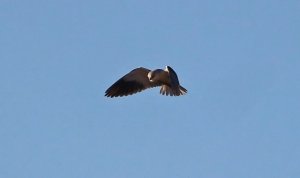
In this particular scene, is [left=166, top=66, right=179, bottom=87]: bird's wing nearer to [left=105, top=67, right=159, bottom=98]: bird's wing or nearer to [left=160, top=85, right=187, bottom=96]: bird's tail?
[left=160, top=85, right=187, bottom=96]: bird's tail

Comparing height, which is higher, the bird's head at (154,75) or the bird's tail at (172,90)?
the bird's head at (154,75)

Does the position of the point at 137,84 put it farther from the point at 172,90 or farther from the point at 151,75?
the point at 172,90

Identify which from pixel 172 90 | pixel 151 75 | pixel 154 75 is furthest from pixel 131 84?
pixel 172 90

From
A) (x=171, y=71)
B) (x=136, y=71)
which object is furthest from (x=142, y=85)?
(x=171, y=71)

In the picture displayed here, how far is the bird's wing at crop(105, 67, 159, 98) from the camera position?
1678 centimetres

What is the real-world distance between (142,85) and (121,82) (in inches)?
22.7

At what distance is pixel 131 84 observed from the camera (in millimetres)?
16906

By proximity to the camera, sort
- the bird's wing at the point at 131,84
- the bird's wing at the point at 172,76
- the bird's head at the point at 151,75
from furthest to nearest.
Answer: the bird's wing at the point at 131,84 < the bird's head at the point at 151,75 < the bird's wing at the point at 172,76

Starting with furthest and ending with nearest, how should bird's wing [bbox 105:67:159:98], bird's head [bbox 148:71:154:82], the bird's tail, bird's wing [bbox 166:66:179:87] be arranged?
bird's wing [bbox 105:67:159:98] < bird's head [bbox 148:71:154:82] < the bird's tail < bird's wing [bbox 166:66:179:87]

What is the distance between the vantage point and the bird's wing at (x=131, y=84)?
55.1 feet

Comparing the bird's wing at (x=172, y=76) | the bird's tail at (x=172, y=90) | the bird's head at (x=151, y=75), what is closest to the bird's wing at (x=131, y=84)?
the bird's head at (x=151, y=75)

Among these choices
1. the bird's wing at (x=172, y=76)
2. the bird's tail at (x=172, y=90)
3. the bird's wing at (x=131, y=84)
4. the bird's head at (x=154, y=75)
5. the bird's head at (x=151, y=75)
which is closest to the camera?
the bird's wing at (x=172, y=76)

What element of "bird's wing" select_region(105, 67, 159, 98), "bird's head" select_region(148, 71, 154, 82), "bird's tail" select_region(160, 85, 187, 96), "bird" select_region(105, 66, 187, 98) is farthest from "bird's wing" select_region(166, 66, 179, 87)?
"bird's wing" select_region(105, 67, 159, 98)

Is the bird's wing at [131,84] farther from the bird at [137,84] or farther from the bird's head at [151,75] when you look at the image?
the bird's head at [151,75]
